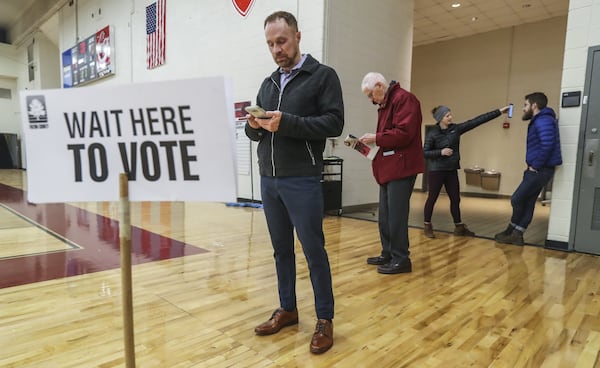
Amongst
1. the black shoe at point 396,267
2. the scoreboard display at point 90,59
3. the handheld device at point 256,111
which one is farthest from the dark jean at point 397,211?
the scoreboard display at point 90,59

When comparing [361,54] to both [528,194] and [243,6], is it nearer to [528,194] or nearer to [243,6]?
[243,6]

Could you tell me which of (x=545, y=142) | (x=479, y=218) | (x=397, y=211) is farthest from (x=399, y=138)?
(x=479, y=218)

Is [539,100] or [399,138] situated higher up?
[539,100]

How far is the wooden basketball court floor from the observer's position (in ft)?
4.84

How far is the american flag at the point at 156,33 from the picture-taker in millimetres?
7242

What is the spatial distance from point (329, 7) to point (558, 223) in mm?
3715

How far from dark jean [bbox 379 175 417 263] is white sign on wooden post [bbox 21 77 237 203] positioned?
1.73 m

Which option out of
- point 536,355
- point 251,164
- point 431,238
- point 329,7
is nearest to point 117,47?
point 251,164

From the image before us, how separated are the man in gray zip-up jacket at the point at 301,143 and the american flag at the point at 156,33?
22.4ft

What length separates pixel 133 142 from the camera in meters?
0.99

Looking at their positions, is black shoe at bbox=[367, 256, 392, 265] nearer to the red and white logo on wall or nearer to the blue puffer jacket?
the blue puffer jacket

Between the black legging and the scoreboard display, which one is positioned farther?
the scoreboard display

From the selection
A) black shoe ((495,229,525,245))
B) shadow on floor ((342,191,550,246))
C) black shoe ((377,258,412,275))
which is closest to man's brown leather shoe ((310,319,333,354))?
black shoe ((377,258,412,275))

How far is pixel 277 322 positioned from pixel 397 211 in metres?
1.24
